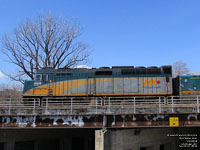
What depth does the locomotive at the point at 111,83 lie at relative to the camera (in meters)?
21.6

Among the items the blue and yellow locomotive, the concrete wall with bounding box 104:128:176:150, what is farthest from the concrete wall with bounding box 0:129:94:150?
the concrete wall with bounding box 104:128:176:150

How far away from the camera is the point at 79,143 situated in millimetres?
27141

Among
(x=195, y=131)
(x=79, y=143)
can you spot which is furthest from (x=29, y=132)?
(x=195, y=131)

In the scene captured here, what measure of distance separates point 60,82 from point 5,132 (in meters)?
7.04

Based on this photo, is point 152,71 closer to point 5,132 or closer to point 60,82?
point 60,82

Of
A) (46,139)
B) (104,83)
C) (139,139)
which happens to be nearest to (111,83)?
(104,83)

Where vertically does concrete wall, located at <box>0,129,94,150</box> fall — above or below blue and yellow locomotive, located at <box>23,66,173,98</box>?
below

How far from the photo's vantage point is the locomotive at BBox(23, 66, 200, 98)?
21.6 metres

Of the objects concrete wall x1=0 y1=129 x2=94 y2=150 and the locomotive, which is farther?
the locomotive

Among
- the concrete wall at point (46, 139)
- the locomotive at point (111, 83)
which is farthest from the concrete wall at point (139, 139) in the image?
the concrete wall at point (46, 139)

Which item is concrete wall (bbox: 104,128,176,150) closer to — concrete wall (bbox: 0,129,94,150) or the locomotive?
the locomotive

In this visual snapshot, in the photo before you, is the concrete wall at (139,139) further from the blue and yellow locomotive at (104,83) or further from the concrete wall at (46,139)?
the concrete wall at (46,139)

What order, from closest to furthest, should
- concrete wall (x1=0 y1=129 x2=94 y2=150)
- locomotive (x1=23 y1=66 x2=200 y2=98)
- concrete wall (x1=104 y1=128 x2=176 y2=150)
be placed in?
1. concrete wall (x1=104 y1=128 x2=176 y2=150)
2. concrete wall (x1=0 y1=129 x2=94 y2=150)
3. locomotive (x1=23 y1=66 x2=200 y2=98)

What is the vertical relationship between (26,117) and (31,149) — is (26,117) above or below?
above
